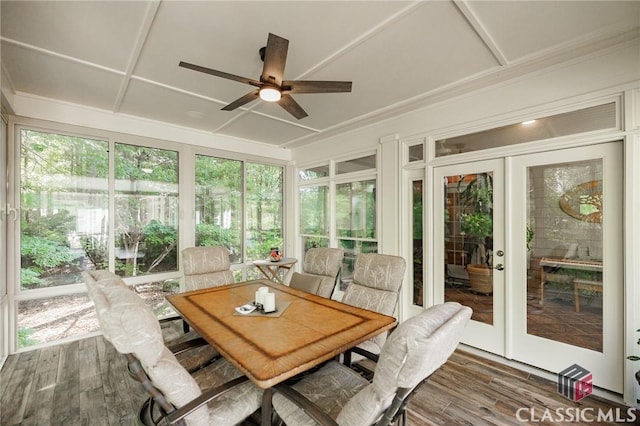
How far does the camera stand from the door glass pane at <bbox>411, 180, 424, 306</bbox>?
3.45m

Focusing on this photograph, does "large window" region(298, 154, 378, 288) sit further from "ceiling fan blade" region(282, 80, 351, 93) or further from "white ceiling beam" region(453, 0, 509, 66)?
"ceiling fan blade" region(282, 80, 351, 93)

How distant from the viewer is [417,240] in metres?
3.48

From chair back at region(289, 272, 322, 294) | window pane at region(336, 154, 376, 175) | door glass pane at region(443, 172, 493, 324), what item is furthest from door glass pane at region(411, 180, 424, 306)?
chair back at region(289, 272, 322, 294)

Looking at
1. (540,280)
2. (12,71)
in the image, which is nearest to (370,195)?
(540,280)

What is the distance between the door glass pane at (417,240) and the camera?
345cm

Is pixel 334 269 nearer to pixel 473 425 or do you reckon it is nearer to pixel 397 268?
pixel 397 268

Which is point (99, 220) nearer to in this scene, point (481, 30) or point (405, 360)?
point (405, 360)

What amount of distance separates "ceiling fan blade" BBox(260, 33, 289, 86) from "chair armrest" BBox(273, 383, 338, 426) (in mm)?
1904

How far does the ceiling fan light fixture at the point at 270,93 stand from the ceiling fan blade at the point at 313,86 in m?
0.06

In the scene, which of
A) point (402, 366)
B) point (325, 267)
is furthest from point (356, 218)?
point (402, 366)

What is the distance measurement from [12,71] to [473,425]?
4.77m

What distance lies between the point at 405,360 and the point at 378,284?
1.44m

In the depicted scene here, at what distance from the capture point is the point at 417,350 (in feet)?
3.20
